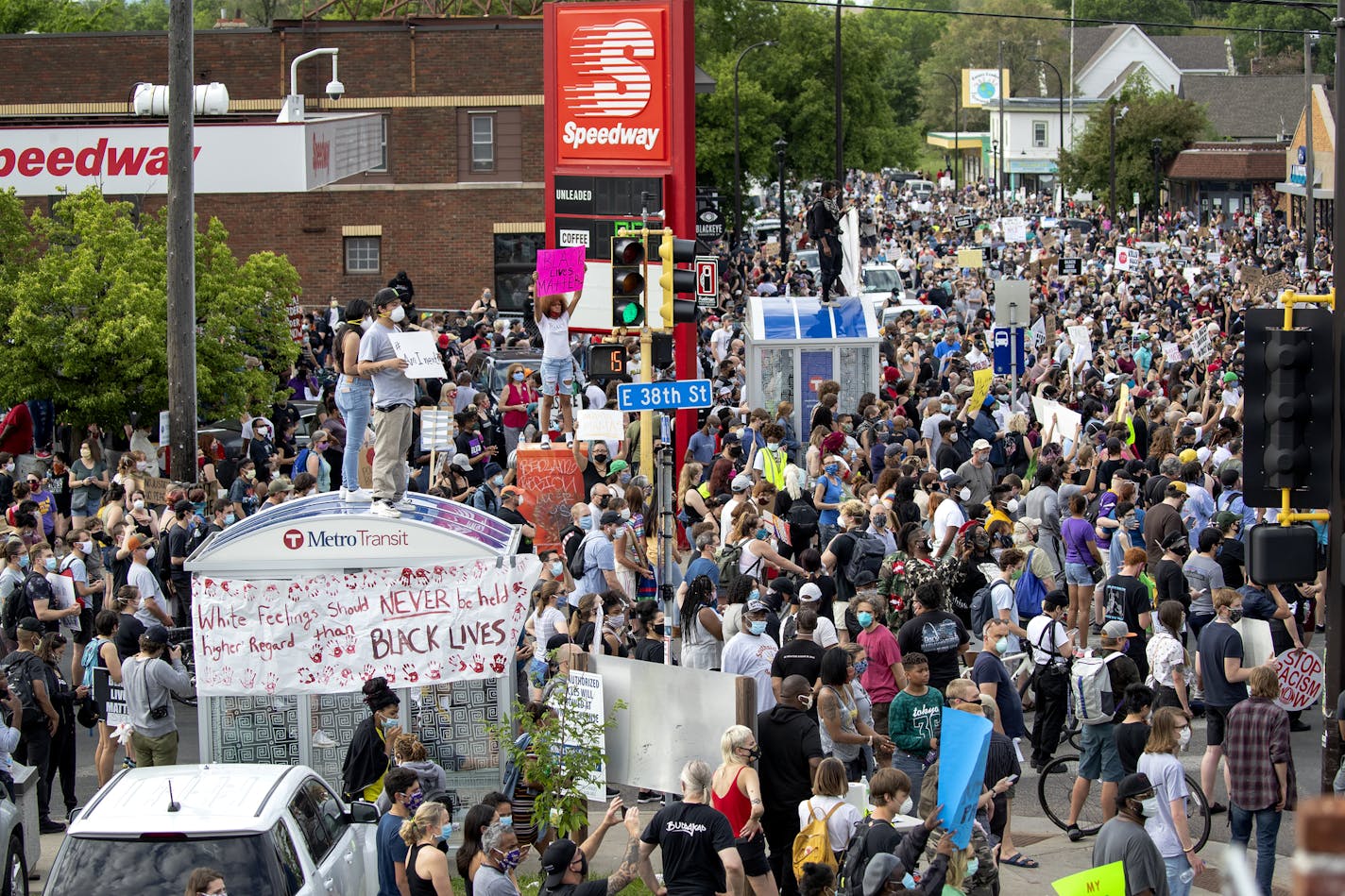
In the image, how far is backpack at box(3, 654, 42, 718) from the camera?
37.2ft

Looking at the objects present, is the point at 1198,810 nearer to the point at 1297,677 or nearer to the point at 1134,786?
the point at 1297,677

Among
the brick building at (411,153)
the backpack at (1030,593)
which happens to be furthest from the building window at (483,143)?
the backpack at (1030,593)

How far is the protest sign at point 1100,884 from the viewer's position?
7.97 metres

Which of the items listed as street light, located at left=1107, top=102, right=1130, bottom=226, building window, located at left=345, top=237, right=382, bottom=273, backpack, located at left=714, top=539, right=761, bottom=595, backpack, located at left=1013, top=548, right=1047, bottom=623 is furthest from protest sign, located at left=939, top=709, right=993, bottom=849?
street light, located at left=1107, top=102, right=1130, bottom=226

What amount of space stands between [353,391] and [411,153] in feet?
108

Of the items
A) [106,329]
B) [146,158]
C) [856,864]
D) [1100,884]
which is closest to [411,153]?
[146,158]

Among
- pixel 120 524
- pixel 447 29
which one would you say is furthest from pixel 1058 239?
pixel 120 524

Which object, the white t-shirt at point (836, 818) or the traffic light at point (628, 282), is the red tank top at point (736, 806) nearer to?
the white t-shirt at point (836, 818)

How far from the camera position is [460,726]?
11.5m

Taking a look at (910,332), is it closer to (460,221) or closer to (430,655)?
(460,221)

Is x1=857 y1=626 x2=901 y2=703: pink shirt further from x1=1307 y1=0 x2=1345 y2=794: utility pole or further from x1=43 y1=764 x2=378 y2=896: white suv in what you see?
x1=43 y1=764 x2=378 y2=896: white suv

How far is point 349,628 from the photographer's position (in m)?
11.2

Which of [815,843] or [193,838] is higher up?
[193,838]

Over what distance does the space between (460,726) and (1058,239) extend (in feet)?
192
